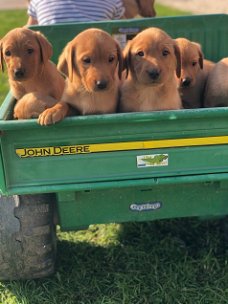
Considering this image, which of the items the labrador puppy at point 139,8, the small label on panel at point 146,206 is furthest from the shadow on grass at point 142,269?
the labrador puppy at point 139,8

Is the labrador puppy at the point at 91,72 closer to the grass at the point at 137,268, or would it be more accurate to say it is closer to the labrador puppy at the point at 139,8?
the grass at the point at 137,268

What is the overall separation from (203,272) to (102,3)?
8.89 feet

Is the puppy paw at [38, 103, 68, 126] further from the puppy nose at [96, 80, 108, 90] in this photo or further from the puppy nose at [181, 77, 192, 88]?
the puppy nose at [181, 77, 192, 88]

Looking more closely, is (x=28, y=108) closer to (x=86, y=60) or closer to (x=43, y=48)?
(x=86, y=60)

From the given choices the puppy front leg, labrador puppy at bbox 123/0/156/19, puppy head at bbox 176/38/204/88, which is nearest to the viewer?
the puppy front leg

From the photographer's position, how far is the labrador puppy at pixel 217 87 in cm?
370

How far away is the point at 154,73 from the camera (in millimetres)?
3215

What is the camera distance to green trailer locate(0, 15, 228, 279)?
9.57 feet

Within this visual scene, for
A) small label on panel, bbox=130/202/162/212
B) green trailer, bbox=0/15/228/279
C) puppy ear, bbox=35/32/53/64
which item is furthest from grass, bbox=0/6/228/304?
puppy ear, bbox=35/32/53/64

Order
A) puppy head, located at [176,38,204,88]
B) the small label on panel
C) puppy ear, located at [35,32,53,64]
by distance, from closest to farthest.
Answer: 1. the small label on panel
2. puppy ear, located at [35,32,53,64]
3. puppy head, located at [176,38,204,88]

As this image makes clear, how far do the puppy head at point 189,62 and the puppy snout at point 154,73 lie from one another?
0.62m

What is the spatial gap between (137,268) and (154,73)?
1.49 m

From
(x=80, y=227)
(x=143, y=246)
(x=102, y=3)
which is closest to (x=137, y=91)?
(x=80, y=227)

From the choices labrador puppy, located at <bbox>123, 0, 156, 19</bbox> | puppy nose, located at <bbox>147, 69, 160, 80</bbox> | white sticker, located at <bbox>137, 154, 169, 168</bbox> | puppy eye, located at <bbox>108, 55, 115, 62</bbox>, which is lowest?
white sticker, located at <bbox>137, 154, 169, 168</bbox>
